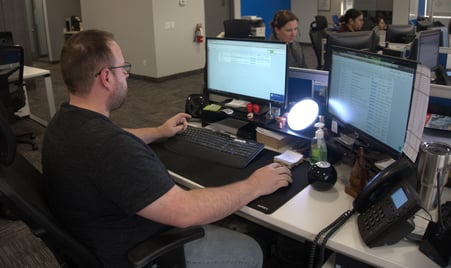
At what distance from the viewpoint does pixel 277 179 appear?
144cm

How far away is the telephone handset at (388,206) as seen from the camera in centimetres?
107

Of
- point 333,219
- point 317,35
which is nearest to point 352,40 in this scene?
point 333,219

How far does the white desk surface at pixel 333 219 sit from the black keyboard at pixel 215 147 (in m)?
0.22

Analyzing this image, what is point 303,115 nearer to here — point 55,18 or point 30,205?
point 30,205

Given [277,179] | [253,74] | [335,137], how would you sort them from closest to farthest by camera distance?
[277,179] < [335,137] < [253,74]

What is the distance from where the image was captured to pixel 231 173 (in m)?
1.59

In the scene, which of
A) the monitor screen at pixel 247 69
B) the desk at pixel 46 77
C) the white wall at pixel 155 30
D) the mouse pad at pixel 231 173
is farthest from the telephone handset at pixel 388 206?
the white wall at pixel 155 30

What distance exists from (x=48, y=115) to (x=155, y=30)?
245 centimetres

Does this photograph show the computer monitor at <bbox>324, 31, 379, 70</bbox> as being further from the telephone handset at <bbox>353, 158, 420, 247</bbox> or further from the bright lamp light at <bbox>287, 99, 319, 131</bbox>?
the telephone handset at <bbox>353, 158, 420, 247</bbox>

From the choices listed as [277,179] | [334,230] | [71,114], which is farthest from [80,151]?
[334,230]

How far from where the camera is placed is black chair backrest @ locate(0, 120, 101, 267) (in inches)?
42.1

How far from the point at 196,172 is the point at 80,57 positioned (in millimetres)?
Answer: 623

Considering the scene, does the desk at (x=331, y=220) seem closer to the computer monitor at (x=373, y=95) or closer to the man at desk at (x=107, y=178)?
the man at desk at (x=107, y=178)

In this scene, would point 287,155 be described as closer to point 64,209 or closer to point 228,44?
point 228,44
